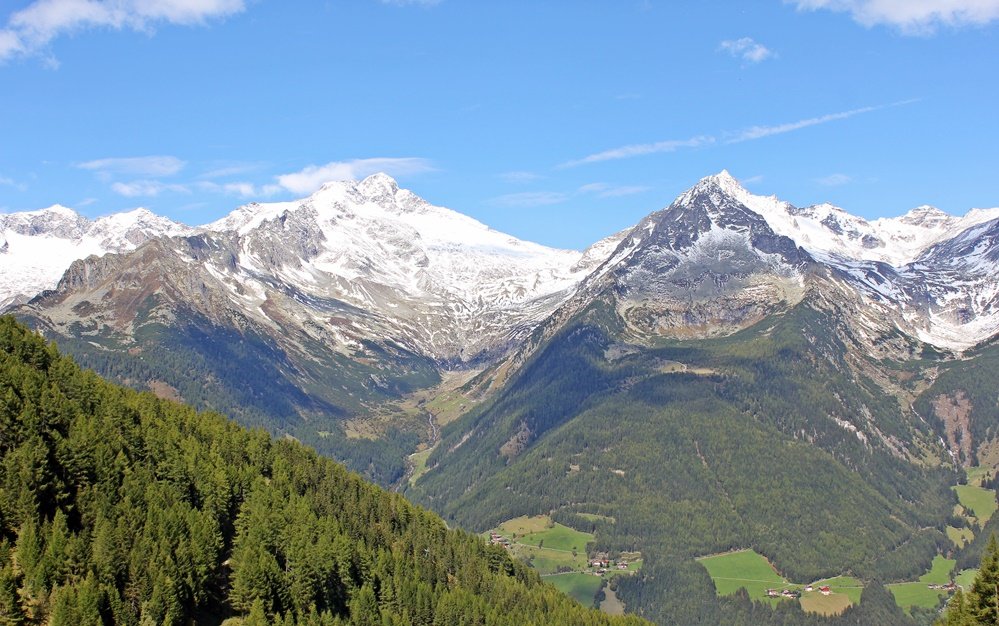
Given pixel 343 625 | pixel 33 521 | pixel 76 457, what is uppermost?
pixel 76 457

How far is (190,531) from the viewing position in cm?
12862

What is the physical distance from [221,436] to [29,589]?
214 ft

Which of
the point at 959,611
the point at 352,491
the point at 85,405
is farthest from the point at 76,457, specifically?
the point at 959,611

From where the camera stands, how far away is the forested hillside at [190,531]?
113m

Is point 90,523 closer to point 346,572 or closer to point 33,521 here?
point 33,521

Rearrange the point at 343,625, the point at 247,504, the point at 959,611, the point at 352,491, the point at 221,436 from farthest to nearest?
1. the point at 352,491
2. the point at 221,436
3. the point at 247,504
4. the point at 343,625
5. the point at 959,611

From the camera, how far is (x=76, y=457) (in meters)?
131

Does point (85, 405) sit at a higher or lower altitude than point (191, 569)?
higher

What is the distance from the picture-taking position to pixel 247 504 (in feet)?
477

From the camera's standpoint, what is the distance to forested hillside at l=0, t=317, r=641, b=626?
112875mm

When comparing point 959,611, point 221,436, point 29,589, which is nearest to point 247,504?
point 221,436

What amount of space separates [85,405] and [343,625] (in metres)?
54.7

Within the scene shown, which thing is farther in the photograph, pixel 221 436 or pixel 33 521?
pixel 221 436

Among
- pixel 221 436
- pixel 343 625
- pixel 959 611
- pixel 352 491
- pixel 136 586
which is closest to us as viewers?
pixel 959 611
